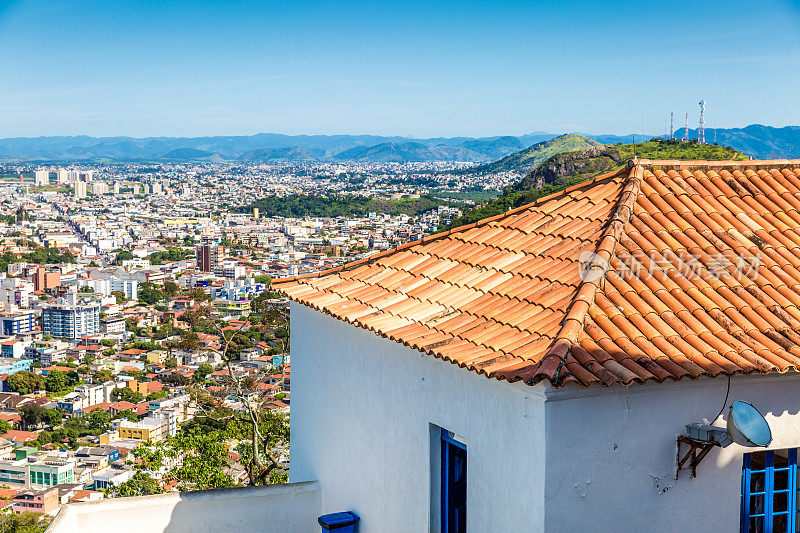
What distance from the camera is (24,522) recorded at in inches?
951

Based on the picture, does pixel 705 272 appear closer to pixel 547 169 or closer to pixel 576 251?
pixel 576 251

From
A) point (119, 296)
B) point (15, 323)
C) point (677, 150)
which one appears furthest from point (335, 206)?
point (677, 150)

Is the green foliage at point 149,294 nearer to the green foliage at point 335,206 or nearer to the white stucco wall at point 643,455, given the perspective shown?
the green foliage at point 335,206

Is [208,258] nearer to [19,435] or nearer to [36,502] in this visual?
[19,435]

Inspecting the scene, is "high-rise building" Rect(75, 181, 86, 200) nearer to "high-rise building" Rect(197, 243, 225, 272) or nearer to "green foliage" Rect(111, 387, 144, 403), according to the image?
"high-rise building" Rect(197, 243, 225, 272)

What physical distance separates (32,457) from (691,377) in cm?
4002

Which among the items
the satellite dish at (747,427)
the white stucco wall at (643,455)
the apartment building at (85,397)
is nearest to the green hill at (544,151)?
the apartment building at (85,397)

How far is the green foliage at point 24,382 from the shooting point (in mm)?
50406

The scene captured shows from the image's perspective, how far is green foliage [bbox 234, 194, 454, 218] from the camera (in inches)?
5087

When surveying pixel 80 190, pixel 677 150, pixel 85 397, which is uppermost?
pixel 677 150

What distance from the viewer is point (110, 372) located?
53125 mm

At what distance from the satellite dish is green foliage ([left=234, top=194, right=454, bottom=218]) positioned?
11898 cm

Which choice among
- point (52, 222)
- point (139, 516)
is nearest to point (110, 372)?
point (139, 516)

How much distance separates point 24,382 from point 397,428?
52.1 m
